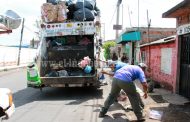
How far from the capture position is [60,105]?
35.4 ft

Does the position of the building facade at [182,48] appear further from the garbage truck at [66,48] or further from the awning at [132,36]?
the awning at [132,36]

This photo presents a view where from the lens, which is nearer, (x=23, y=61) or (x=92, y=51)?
(x=92, y=51)

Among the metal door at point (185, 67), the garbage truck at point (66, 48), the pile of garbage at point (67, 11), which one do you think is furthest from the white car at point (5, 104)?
the pile of garbage at point (67, 11)

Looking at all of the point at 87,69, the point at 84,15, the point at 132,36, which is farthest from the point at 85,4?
the point at 132,36

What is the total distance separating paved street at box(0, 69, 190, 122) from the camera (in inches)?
345

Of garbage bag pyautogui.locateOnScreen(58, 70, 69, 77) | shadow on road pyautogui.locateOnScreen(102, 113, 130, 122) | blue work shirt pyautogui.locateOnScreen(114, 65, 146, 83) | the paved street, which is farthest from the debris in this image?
garbage bag pyautogui.locateOnScreen(58, 70, 69, 77)

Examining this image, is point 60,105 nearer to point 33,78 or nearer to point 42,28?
point 33,78

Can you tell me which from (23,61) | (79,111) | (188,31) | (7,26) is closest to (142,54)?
(188,31)

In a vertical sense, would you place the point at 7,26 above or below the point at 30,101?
above

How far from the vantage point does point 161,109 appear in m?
9.58

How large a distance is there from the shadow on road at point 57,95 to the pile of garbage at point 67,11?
2745 mm

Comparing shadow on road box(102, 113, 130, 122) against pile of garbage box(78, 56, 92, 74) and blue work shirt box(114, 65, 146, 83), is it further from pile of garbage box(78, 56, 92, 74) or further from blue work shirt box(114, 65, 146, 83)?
pile of garbage box(78, 56, 92, 74)

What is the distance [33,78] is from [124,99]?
10.6ft

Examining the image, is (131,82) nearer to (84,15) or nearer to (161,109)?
(161,109)
